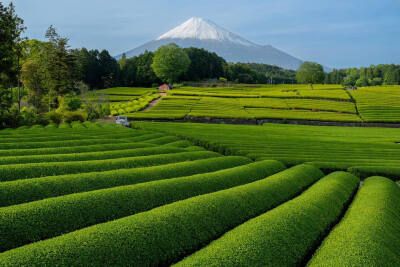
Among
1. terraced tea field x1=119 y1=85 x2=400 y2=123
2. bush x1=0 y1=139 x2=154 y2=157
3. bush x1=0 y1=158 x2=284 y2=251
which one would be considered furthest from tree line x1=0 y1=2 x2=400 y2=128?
bush x1=0 y1=158 x2=284 y2=251

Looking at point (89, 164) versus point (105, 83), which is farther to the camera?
point (105, 83)

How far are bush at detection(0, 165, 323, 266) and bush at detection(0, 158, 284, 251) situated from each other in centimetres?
128

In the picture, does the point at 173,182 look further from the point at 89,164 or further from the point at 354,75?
the point at 354,75

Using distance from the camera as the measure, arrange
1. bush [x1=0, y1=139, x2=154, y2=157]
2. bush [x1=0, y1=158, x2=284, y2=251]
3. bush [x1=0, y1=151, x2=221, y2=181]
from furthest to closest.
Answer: bush [x1=0, y1=139, x2=154, y2=157] → bush [x1=0, y1=151, x2=221, y2=181] → bush [x1=0, y1=158, x2=284, y2=251]

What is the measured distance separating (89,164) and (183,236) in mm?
8775

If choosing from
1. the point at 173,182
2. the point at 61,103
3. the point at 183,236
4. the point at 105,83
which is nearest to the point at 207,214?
the point at 183,236

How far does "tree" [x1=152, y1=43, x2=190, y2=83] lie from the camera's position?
107075 millimetres

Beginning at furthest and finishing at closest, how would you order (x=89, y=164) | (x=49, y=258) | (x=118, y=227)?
1. (x=89, y=164)
2. (x=118, y=227)
3. (x=49, y=258)

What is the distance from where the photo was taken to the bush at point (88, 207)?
307 inches

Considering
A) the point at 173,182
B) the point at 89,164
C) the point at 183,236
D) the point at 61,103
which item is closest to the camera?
the point at 183,236

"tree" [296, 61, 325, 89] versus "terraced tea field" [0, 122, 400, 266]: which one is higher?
"tree" [296, 61, 325, 89]

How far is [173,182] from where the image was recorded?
12.4m

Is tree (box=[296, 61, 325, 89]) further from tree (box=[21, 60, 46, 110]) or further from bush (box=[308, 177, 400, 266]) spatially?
bush (box=[308, 177, 400, 266])

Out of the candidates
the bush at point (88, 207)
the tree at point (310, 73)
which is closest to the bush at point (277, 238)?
the bush at point (88, 207)
